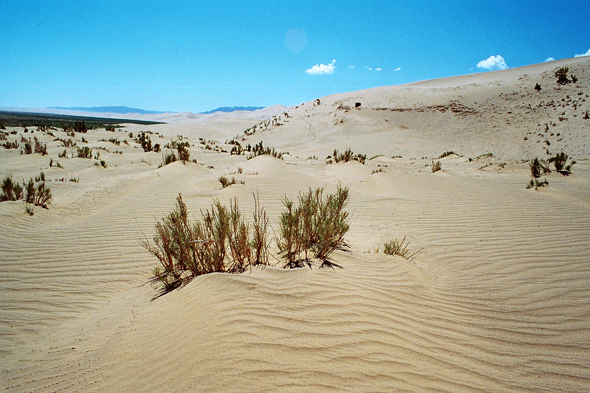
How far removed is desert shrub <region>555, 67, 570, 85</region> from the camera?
22269 mm

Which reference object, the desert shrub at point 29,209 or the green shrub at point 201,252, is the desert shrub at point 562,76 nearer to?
the green shrub at point 201,252

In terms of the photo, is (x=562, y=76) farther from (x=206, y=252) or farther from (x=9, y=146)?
(x=9, y=146)

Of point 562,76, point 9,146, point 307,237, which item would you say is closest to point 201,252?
point 307,237

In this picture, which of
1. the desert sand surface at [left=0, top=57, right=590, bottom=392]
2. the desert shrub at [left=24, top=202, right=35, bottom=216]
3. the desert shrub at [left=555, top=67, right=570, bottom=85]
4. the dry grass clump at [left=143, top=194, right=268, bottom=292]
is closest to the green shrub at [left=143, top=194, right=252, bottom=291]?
the dry grass clump at [left=143, top=194, right=268, bottom=292]

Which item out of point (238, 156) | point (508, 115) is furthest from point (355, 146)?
point (508, 115)

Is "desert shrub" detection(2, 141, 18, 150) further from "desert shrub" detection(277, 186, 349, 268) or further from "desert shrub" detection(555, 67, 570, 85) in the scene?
"desert shrub" detection(555, 67, 570, 85)

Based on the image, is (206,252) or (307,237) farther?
(307,237)

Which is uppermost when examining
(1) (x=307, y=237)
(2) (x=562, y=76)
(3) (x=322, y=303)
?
(2) (x=562, y=76)

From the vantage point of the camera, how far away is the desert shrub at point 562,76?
22269mm

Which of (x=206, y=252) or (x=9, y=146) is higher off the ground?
(x=9, y=146)

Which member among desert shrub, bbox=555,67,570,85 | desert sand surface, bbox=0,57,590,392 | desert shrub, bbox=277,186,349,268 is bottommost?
desert sand surface, bbox=0,57,590,392

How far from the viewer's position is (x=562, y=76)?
22703 mm

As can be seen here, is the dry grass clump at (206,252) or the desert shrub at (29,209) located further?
the desert shrub at (29,209)

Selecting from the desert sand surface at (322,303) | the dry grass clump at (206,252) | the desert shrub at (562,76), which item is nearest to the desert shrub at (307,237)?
the desert sand surface at (322,303)
